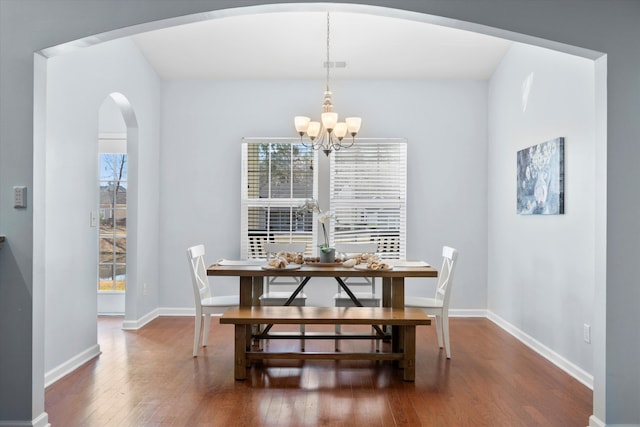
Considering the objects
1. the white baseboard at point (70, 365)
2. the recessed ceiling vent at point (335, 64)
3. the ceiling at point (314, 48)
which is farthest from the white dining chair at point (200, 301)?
the recessed ceiling vent at point (335, 64)

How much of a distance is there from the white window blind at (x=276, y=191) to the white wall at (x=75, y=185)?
1284 millimetres

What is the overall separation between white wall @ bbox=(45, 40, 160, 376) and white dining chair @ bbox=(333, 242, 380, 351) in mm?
2105

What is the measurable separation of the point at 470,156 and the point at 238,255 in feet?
9.57

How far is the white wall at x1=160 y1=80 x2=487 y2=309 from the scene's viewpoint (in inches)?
236

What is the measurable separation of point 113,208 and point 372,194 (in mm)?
3010

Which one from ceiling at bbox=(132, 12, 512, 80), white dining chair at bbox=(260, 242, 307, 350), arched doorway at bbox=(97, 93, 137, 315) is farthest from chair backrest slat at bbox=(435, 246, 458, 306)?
arched doorway at bbox=(97, 93, 137, 315)

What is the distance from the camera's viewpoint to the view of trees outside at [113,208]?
604 centimetres

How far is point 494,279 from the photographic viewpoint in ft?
19.0

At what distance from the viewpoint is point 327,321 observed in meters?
3.66
